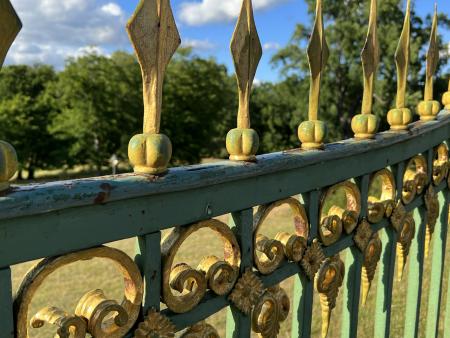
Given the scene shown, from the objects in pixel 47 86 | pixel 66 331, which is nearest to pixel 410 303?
pixel 66 331

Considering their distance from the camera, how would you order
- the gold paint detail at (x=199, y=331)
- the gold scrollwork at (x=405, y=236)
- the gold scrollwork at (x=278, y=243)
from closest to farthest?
the gold paint detail at (x=199, y=331)
the gold scrollwork at (x=278, y=243)
the gold scrollwork at (x=405, y=236)

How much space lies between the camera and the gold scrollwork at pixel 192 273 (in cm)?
95

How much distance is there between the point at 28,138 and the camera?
26016 mm

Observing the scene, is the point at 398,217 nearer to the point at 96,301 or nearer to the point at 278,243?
the point at 278,243

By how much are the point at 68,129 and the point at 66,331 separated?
27.1 m

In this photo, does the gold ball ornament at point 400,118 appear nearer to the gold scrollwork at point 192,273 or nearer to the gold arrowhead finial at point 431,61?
the gold arrowhead finial at point 431,61

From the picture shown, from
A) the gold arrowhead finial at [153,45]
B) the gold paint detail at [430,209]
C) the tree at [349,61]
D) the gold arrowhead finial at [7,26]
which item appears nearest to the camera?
the gold arrowhead finial at [7,26]

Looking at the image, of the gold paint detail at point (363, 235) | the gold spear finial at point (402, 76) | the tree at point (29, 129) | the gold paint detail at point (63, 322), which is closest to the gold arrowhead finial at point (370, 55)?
the gold spear finial at point (402, 76)

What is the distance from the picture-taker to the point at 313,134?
1325 millimetres

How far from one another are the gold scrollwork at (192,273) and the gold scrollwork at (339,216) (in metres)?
0.40

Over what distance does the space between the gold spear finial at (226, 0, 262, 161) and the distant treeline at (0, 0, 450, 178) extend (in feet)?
71.8

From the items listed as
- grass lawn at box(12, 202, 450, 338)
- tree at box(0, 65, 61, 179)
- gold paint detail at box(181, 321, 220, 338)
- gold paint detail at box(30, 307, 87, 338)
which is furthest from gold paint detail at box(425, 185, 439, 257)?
tree at box(0, 65, 61, 179)

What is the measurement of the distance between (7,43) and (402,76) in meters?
1.39

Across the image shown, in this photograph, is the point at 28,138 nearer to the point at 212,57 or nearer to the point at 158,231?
the point at 212,57
